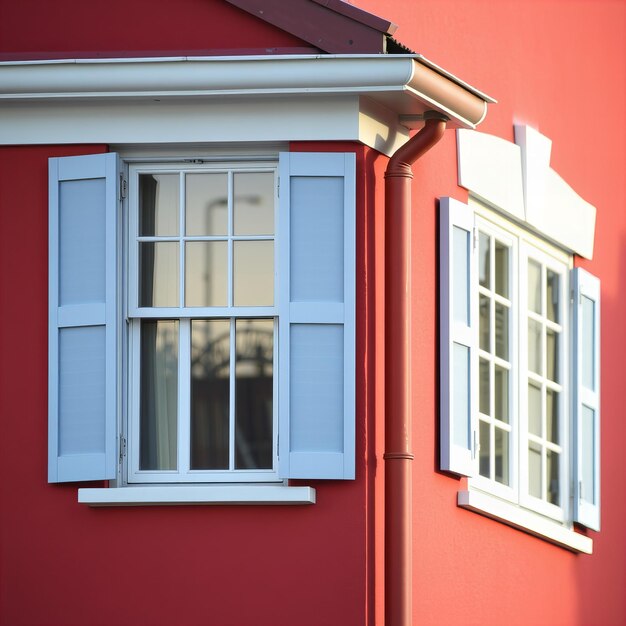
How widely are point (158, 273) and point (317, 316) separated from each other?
2.92ft

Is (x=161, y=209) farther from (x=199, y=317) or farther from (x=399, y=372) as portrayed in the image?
(x=399, y=372)

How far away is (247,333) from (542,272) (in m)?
2.79

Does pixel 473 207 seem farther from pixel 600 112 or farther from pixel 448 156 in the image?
pixel 600 112

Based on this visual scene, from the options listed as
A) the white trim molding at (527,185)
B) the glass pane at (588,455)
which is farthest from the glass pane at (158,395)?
the glass pane at (588,455)

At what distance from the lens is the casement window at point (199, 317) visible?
30.2ft

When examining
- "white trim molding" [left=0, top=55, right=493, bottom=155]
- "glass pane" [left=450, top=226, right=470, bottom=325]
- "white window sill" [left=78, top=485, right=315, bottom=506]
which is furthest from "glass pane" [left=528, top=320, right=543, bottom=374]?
"white window sill" [left=78, top=485, right=315, bottom=506]

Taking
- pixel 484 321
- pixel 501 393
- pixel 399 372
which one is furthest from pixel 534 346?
pixel 399 372

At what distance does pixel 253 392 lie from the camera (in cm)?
941

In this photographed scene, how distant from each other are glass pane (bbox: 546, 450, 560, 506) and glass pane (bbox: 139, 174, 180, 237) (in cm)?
320

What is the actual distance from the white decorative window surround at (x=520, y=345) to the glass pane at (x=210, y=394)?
3.92 ft

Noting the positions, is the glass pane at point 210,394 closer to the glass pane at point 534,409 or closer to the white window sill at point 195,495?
the white window sill at point 195,495

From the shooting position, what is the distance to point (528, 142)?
11.3 m

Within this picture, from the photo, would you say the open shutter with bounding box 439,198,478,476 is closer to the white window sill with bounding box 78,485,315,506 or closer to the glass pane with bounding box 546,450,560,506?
the white window sill with bounding box 78,485,315,506

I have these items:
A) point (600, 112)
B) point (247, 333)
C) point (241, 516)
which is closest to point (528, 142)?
point (600, 112)
